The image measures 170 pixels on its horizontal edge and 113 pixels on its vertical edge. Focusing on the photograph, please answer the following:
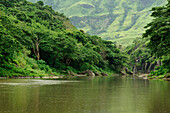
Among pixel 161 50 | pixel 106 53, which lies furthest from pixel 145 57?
pixel 161 50

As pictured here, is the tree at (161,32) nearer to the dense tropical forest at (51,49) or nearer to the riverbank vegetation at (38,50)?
the dense tropical forest at (51,49)

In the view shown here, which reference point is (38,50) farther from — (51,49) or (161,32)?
(161,32)

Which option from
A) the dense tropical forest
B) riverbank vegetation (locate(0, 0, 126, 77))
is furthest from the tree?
riverbank vegetation (locate(0, 0, 126, 77))

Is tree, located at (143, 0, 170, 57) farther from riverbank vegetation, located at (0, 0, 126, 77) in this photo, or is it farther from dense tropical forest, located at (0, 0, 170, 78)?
riverbank vegetation, located at (0, 0, 126, 77)

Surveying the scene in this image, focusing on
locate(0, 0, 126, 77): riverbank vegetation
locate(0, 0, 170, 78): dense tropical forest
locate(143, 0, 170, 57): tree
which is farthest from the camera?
locate(0, 0, 126, 77): riverbank vegetation

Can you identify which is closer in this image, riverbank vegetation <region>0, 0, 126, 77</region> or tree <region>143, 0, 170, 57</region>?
tree <region>143, 0, 170, 57</region>

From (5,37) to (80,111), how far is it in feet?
93.2

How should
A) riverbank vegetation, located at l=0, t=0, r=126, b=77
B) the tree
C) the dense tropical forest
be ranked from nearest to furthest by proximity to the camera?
the tree < the dense tropical forest < riverbank vegetation, located at l=0, t=0, r=126, b=77

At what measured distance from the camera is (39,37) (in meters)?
60.1

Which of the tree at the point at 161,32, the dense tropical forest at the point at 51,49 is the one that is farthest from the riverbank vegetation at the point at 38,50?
the tree at the point at 161,32

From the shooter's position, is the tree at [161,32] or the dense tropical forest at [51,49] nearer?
the tree at [161,32]

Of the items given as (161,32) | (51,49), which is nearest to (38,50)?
(51,49)

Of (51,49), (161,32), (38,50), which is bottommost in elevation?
(38,50)

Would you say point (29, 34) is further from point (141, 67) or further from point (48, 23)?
point (141, 67)
